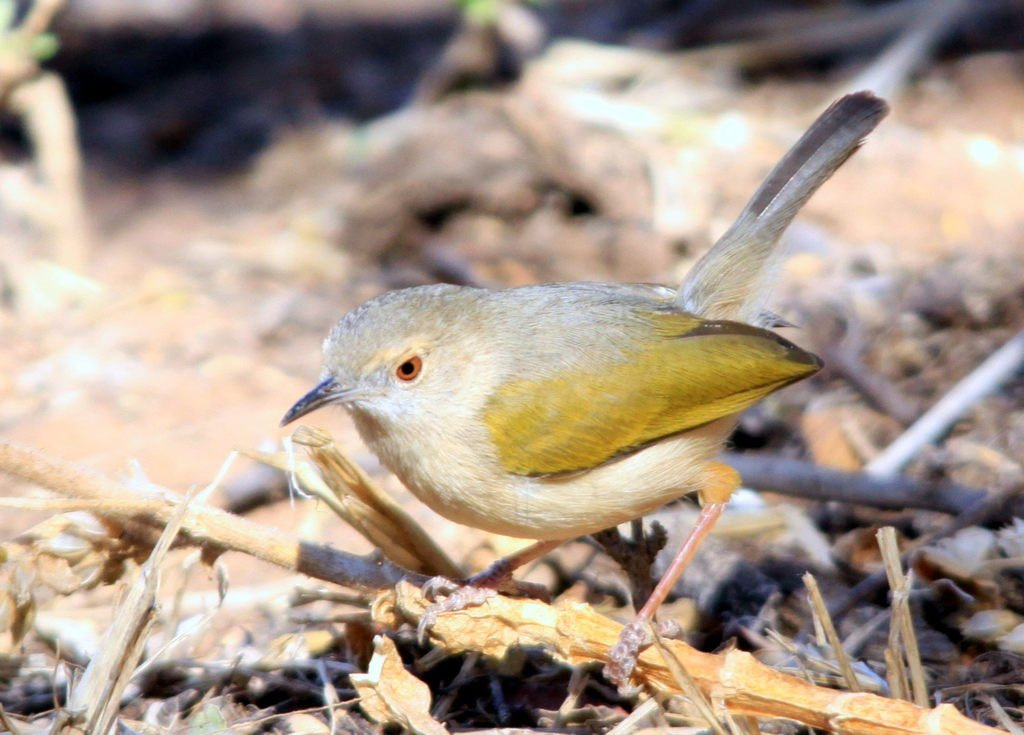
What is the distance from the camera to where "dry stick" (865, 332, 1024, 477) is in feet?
16.4

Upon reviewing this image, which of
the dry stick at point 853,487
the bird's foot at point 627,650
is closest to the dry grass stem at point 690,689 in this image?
the bird's foot at point 627,650

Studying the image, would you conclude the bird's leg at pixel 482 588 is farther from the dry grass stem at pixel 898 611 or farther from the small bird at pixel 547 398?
the dry grass stem at pixel 898 611

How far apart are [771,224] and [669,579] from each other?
1550 millimetres

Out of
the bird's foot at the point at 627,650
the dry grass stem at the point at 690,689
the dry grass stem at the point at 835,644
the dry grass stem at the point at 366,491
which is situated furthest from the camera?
the dry grass stem at the point at 366,491

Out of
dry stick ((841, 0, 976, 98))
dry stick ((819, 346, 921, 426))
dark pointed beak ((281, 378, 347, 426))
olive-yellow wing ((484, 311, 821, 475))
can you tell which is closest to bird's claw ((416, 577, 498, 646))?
olive-yellow wing ((484, 311, 821, 475))

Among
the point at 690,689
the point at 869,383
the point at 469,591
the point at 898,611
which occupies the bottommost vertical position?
the point at 690,689

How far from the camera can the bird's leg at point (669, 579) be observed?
3391mm

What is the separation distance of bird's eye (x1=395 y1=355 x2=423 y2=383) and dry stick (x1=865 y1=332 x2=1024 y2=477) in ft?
6.49

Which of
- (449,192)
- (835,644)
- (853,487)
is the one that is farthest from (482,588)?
(449,192)

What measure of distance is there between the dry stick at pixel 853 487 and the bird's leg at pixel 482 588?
90cm

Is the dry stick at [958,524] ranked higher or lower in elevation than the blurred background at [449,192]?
lower

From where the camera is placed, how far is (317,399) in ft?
12.9

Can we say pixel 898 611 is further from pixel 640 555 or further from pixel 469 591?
pixel 469 591

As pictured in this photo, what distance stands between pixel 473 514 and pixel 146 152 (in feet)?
Result: 23.6
